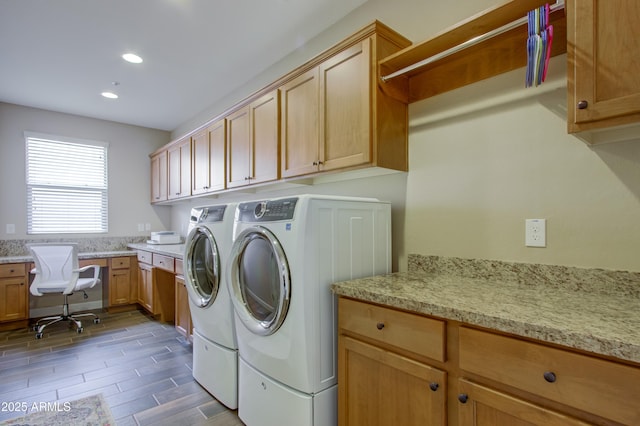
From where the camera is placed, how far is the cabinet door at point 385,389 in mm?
1175

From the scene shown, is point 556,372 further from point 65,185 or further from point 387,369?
point 65,185

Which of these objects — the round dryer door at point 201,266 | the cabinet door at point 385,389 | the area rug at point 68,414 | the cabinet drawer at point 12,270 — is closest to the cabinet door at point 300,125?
the round dryer door at point 201,266

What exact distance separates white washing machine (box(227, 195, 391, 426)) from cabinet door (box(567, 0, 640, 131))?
101cm

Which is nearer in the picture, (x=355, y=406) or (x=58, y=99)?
(x=355, y=406)

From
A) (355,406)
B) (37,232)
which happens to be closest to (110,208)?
(37,232)

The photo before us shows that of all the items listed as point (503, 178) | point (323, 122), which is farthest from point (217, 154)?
point (503, 178)

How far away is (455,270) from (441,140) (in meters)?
0.72

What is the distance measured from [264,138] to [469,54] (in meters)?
1.60

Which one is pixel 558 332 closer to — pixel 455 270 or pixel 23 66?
pixel 455 270

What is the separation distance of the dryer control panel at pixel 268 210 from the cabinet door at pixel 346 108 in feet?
1.69

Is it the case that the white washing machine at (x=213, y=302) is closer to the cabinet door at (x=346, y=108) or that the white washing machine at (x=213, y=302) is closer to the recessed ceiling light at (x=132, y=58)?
the cabinet door at (x=346, y=108)

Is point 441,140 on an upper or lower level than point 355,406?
upper

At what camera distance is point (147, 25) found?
8.17 ft

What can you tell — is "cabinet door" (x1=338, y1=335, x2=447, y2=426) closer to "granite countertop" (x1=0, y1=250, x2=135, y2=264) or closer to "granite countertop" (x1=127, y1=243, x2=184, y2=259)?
"granite countertop" (x1=127, y1=243, x2=184, y2=259)
